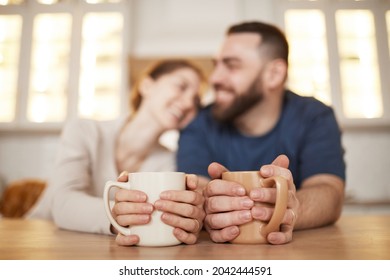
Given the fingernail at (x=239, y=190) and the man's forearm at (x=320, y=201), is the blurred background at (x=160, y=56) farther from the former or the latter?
the fingernail at (x=239, y=190)

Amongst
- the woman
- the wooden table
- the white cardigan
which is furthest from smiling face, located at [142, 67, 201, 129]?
the wooden table

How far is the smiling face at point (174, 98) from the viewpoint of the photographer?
1184mm

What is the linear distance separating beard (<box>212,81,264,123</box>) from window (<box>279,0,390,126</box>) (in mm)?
1153

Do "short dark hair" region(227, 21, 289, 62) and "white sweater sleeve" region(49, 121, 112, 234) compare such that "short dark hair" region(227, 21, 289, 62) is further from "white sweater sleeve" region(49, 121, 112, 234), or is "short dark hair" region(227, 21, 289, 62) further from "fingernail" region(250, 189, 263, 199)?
"fingernail" region(250, 189, 263, 199)

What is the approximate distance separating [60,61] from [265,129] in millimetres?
1726

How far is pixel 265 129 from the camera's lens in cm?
96

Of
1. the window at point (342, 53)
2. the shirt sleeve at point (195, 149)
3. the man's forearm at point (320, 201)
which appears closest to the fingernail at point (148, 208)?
the man's forearm at point (320, 201)

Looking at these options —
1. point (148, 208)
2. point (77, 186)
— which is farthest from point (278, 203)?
point (77, 186)

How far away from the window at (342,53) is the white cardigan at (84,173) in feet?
4.55

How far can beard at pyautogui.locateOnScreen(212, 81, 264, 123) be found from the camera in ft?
3.26

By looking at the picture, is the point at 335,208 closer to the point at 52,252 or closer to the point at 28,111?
the point at 52,252
